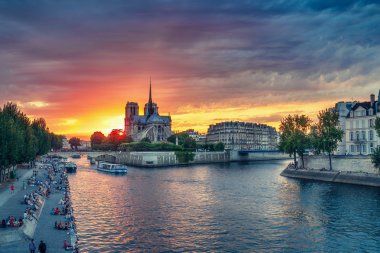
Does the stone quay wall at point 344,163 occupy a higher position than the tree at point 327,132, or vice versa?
the tree at point 327,132

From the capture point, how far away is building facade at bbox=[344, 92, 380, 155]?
91938 millimetres

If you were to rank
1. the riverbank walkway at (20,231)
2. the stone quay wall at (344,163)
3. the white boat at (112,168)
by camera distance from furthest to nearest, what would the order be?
the white boat at (112,168) < the stone quay wall at (344,163) < the riverbank walkway at (20,231)

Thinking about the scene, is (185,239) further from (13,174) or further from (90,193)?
(13,174)

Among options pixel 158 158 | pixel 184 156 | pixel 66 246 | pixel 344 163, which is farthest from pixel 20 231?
pixel 184 156

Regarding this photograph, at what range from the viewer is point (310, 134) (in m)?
98.7

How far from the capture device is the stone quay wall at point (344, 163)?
7962 cm

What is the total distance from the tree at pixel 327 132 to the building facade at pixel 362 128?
8224 mm

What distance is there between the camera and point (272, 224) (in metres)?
45.9

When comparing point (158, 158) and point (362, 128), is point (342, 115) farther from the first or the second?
point (158, 158)

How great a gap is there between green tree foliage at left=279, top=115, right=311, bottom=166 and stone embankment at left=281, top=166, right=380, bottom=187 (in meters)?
4.81

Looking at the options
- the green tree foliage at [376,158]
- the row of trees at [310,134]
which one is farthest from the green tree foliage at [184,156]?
the green tree foliage at [376,158]

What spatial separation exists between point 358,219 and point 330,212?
487cm

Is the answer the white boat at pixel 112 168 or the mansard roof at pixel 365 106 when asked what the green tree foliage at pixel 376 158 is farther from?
the white boat at pixel 112 168

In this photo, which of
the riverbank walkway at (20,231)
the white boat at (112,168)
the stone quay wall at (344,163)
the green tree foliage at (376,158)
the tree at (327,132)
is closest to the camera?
the riverbank walkway at (20,231)
